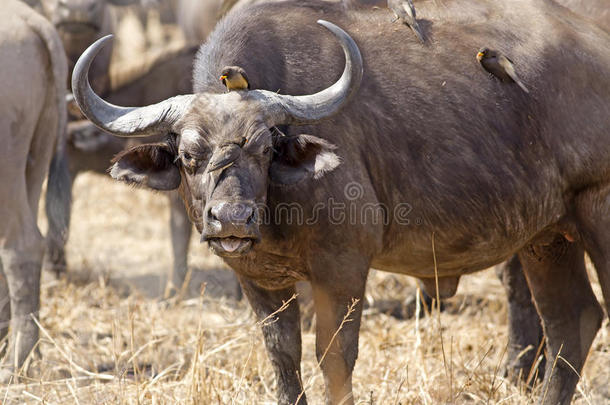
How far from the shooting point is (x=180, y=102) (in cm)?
361

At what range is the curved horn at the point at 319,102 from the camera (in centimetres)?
349

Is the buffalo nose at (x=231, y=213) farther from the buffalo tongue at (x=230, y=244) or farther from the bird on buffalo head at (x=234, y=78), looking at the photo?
the bird on buffalo head at (x=234, y=78)

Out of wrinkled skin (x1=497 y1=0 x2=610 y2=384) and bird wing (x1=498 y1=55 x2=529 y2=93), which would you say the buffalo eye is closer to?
bird wing (x1=498 y1=55 x2=529 y2=93)

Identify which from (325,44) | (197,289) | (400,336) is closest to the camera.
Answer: (325,44)

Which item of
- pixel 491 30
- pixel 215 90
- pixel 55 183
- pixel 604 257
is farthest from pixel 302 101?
pixel 55 183

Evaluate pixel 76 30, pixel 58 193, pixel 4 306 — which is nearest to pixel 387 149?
pixel 4 306

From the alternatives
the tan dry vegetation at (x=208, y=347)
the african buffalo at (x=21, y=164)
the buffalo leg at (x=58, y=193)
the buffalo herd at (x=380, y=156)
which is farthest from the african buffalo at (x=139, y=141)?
the buffalo herd at (x=380, y=156)

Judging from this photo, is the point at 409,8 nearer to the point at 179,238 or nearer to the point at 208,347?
the point at 208,347

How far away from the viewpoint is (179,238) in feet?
23.9

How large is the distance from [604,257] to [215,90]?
195 cm

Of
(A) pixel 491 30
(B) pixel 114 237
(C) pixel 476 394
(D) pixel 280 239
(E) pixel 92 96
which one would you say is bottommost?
(B) pixel 114 237

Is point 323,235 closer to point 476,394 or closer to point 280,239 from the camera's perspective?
point 280,239

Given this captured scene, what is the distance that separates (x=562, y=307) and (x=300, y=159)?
175 cm

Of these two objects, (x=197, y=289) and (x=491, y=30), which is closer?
(x=491, y=30)
